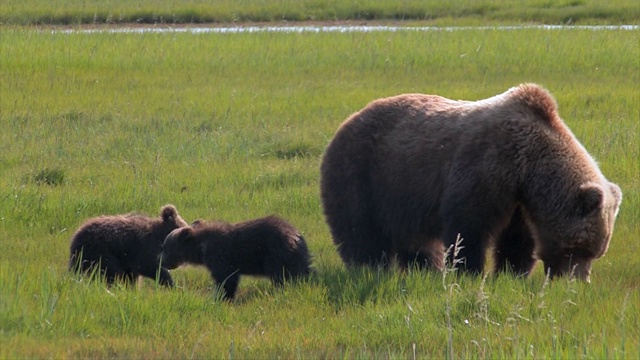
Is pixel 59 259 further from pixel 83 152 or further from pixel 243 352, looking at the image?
pixel 83 152

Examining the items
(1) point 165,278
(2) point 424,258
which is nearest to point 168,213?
(1) point 165,278

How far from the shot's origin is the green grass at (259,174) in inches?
233

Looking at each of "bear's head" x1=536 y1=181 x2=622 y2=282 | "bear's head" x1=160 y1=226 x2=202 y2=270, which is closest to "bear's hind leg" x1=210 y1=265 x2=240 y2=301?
"bear's head" x1=160 y1=226 x2=202 y2=270

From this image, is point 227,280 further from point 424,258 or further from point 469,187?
point 469,187

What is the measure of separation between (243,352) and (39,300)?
128cm

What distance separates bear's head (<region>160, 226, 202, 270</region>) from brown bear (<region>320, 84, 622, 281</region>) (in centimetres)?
100

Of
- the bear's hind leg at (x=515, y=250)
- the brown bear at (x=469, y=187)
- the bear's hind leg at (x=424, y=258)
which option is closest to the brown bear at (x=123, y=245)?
the brown bear at (x=469, y=187)

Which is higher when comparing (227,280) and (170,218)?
(170,218)

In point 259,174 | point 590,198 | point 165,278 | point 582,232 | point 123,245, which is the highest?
point 590,198

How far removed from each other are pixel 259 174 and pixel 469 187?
407 cm

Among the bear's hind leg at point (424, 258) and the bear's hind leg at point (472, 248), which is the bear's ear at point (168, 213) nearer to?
the bear's hind leg at point (424, 258)

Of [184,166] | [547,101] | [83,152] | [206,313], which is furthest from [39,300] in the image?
[83,152]

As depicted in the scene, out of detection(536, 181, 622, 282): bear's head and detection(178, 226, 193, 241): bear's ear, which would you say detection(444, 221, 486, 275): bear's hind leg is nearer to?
detection(536, 181, 622, 282): bear's head

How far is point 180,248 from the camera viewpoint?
8.02 m
